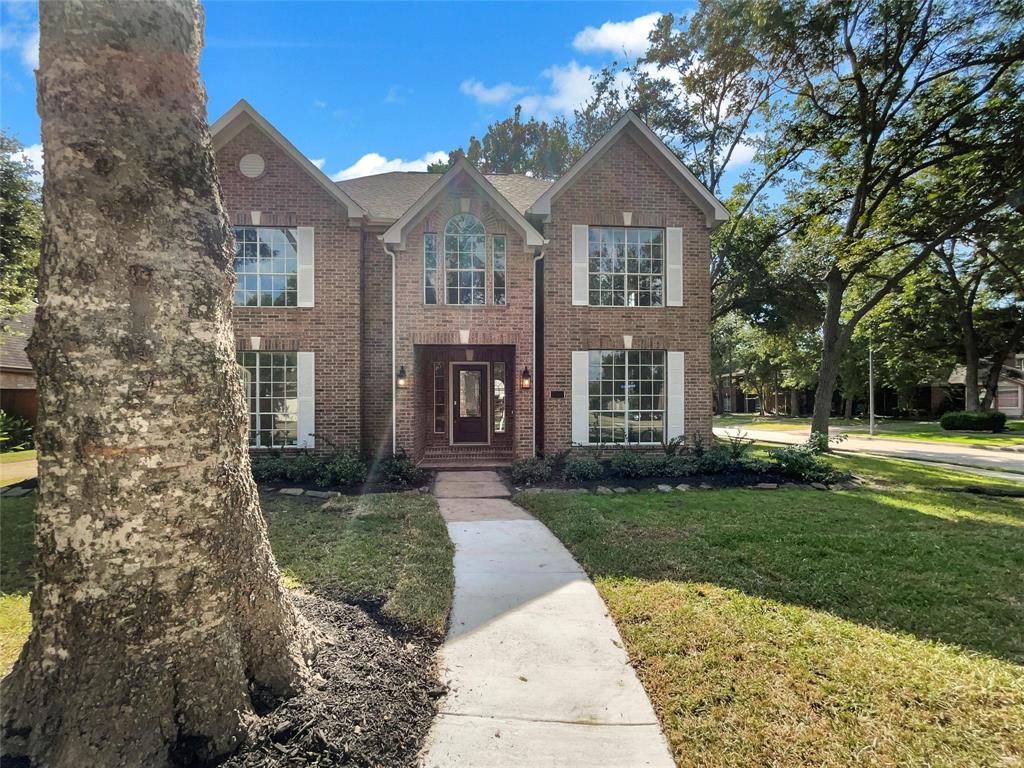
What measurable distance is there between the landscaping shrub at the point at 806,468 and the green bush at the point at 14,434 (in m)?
19.6

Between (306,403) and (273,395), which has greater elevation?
(273,395)

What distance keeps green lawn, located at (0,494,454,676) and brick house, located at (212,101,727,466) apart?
3.22 meters

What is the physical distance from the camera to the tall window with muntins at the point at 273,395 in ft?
31.8

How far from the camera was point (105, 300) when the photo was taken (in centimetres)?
193

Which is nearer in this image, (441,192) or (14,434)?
(441,192)

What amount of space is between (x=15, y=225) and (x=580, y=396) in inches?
500

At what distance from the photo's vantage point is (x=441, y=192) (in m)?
9.66

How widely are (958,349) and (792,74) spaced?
911 inches

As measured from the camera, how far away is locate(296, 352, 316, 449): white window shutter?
962 centimetres

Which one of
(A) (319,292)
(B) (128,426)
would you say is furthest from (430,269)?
(B) (128,426)

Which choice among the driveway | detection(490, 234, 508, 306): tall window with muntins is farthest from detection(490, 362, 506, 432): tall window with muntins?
the driveway

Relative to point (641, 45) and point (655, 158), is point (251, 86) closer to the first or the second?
point (655, 158)

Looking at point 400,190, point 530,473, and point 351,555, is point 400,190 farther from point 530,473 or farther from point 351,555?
point 351,555

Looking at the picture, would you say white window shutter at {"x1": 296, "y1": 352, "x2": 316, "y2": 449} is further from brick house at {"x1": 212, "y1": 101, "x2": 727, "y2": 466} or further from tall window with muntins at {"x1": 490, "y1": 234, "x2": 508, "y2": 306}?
tall window with muntins at {"x1": 490, "y1": 234, "x2": 508, "y2": 306}
